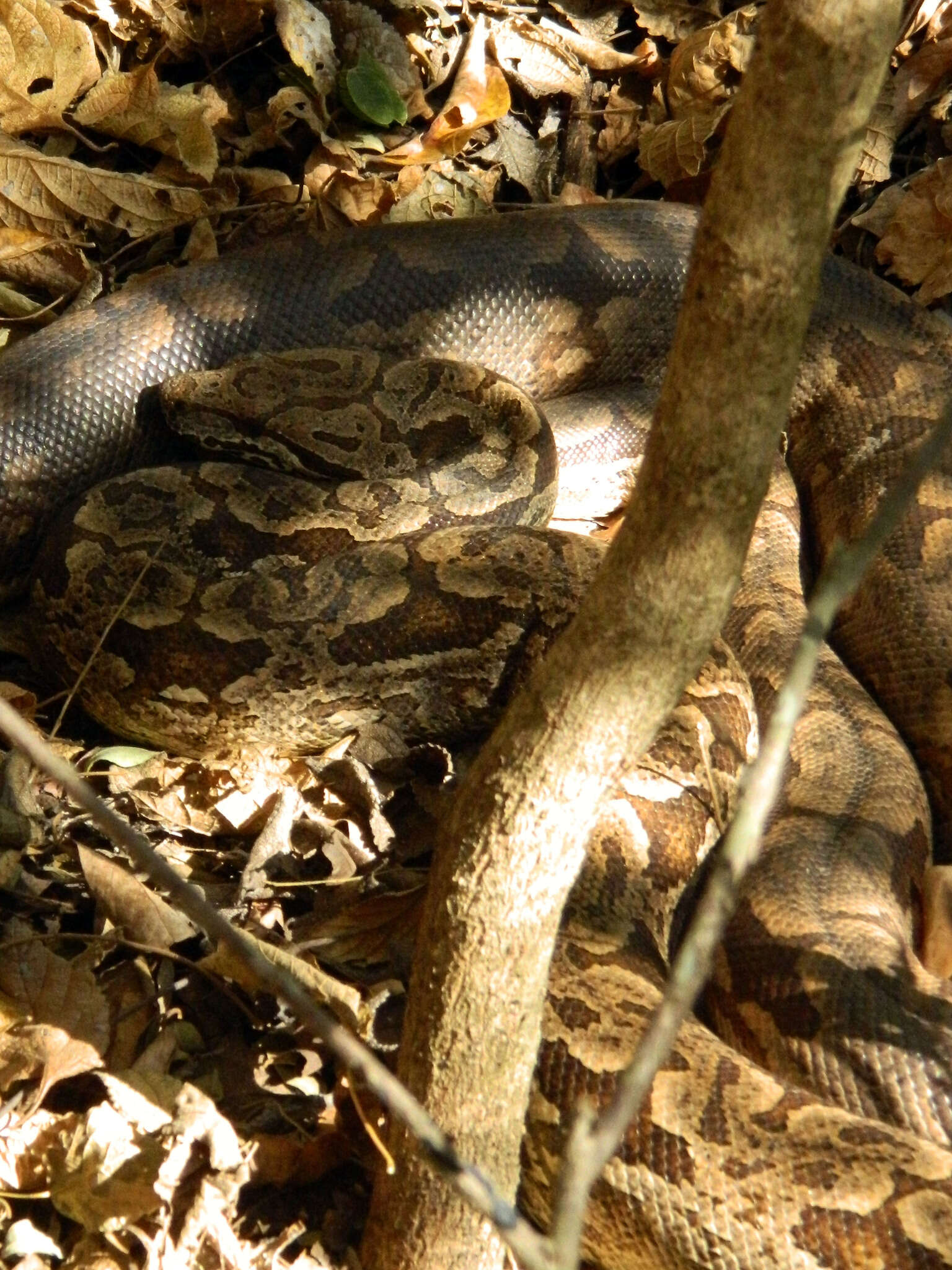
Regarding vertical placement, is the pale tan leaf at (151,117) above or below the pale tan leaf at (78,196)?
above

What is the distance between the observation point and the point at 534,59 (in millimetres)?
6758

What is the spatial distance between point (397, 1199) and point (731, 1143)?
2.79ft

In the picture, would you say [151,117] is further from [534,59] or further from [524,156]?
[534,59]

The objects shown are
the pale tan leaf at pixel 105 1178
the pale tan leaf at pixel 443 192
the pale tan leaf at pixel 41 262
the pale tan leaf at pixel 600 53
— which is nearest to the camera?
the pale tan leaf at pixel 105 1178

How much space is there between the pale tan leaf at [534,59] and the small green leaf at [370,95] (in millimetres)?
714

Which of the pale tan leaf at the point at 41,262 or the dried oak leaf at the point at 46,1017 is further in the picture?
the pale tan leaf at the point at 41,262

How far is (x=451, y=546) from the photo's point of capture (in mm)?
4852

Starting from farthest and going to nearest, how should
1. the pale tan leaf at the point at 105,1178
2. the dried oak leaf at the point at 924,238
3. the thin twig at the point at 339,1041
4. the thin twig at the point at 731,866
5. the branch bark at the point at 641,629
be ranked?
the dried oak leaf at the point at 924,238
the pale tan leaf at the point at 105,1178
the branch bark at the point at 641,629
the thin twig at the point at 339,1041
the thin twig at the point at 731,866

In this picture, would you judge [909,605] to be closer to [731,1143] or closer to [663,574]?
[731,1143]

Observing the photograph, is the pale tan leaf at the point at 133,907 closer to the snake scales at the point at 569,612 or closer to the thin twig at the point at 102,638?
the thin twig at the point at 102,638

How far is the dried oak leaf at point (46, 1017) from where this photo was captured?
3.37 meters

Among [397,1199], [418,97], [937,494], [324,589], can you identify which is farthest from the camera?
[418,97]

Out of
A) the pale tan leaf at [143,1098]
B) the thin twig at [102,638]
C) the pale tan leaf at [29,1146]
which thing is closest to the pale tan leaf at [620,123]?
the thin twig at [102,638]

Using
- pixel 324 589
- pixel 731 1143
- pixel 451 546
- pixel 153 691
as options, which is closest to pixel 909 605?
pixel 451 546
